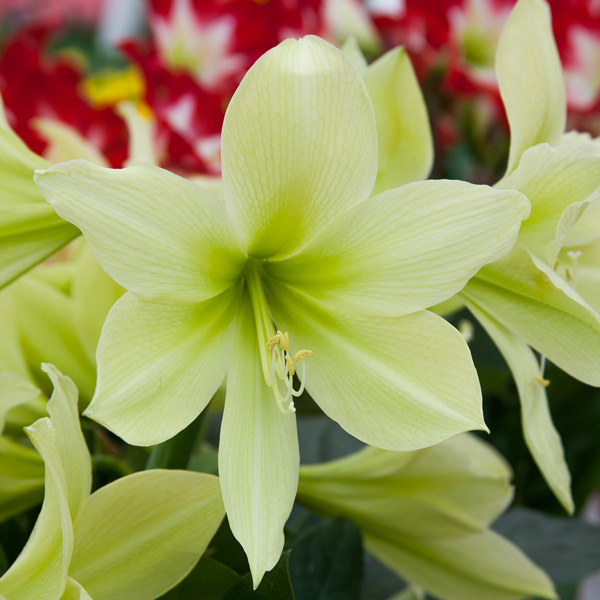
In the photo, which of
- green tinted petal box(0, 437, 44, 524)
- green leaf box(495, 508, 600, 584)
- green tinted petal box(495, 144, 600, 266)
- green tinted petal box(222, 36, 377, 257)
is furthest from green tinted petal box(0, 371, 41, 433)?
green leaf box(495, 508, 600, 584)

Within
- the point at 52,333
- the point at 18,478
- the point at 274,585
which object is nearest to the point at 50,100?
the point at 52,333

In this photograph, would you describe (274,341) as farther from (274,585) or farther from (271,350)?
(274,585)

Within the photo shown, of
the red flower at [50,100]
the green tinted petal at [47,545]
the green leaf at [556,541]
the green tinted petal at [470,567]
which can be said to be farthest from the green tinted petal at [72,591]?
the red flower at [50,100]

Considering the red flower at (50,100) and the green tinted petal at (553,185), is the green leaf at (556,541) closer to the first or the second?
the green tinted petal at (553,185)

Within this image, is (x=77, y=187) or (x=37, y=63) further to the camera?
(x=37, y=63)

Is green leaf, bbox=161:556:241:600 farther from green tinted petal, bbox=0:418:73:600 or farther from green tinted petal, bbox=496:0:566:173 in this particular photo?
green tinted petal, bbox=496:0:566:173

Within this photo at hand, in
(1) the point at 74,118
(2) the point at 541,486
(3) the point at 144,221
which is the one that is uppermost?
(3) the point at 144,221

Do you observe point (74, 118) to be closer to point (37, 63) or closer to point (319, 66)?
point (37, 63)

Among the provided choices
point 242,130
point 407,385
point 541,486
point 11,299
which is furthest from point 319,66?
point 541,486
